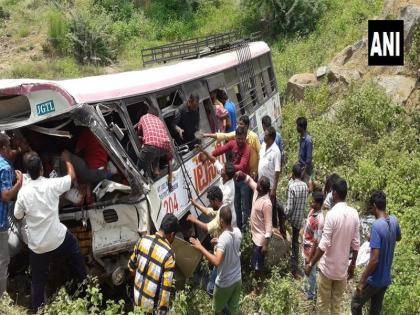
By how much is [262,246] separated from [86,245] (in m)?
2.11

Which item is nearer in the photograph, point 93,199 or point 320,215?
point 93,199

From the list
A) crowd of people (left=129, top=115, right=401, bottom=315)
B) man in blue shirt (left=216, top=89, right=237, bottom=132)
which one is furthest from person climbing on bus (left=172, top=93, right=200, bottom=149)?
man in blue shirt (left=216, top=89, right=237, bottom=132)

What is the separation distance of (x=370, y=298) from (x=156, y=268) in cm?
240

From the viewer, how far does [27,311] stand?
17.6 feet

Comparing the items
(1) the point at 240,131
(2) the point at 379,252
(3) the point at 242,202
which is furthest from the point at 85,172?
(2) the point at 379,252

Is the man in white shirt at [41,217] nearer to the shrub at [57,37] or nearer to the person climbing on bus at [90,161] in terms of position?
the person climbing on bus at [90,161]

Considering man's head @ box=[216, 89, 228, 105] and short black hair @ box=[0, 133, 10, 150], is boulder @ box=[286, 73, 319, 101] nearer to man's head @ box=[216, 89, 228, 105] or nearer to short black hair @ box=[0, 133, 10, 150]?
man's head @ box=[216, 89, 228, 105]

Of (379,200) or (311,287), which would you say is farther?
(311,287)

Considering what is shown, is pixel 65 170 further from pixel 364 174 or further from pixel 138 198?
pixel 364 174

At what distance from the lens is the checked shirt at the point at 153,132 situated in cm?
542

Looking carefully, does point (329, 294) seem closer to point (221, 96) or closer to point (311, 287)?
point (311, 287)

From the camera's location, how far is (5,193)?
4887 mm

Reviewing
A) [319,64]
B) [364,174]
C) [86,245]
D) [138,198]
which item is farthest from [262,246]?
[319,64]

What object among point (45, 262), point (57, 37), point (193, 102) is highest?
point (57, 37)
